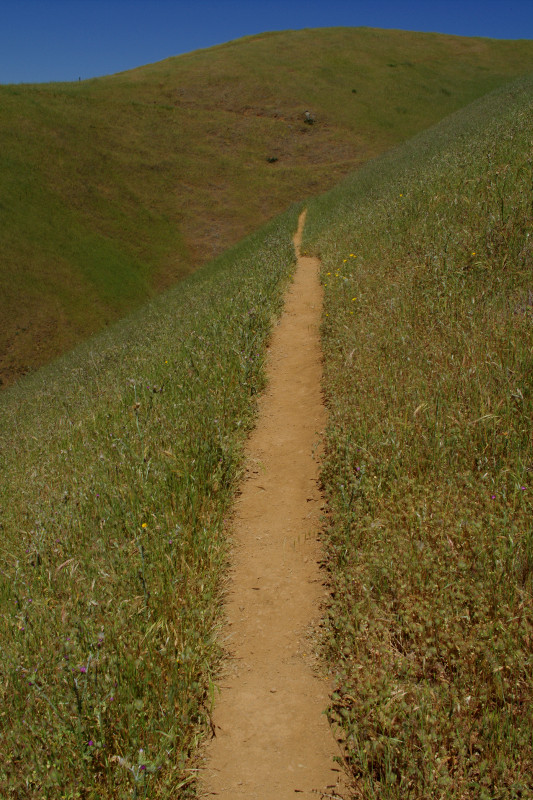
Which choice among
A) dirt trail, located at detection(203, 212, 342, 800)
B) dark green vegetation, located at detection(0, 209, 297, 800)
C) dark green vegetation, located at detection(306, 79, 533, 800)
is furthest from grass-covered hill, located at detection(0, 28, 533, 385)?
dark green vegetation, located at detection(306, 79, 533, 800)

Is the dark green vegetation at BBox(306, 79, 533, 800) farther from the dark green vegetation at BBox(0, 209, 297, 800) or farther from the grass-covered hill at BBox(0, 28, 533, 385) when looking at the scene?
the grass-covered hill at BBox(0, 28, 533, 385)

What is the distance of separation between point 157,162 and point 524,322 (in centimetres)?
4923

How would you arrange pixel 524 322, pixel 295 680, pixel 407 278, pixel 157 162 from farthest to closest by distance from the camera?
pixel 157 162, pixel 407 278, pixel 524 322, pixel 295 680

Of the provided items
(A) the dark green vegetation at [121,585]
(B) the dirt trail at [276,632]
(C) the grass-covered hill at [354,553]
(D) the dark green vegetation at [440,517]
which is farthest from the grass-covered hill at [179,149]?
(D) the dark green vegetation at [440,517]

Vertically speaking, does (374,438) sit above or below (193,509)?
above

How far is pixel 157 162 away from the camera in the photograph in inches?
1875

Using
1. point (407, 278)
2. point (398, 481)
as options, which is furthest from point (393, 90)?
point (398, 481)

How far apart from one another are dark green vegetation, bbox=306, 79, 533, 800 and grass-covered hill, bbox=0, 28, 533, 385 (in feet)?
86.4

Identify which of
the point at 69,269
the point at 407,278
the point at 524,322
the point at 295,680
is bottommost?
the point at 295,680

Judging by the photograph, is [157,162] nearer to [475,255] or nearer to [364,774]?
[475,255]

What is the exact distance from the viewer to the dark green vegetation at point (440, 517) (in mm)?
2439

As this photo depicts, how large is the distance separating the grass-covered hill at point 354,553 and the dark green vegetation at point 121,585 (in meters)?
0.02

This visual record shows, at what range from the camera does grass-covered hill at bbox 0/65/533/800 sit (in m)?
2.48

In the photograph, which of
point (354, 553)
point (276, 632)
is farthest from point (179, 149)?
point (276, 632)
